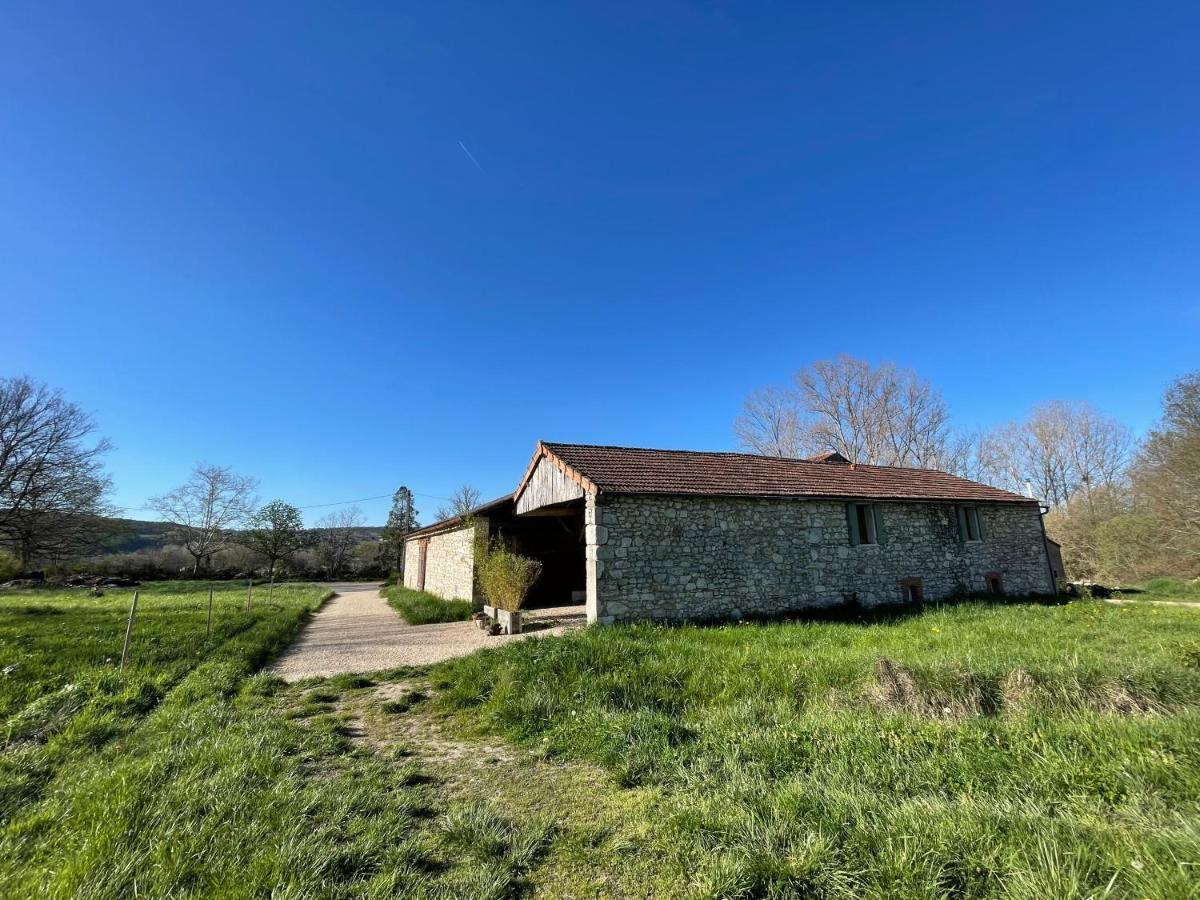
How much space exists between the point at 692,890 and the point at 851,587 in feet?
39.8

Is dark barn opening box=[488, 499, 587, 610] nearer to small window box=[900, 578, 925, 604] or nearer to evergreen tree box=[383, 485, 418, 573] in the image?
small window box=[900, 578, 925, 604]

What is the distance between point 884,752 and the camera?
158 inches

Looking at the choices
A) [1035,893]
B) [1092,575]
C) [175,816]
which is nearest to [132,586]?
[175,816]

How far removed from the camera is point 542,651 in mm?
7953

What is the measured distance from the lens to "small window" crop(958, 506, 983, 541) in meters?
15.6

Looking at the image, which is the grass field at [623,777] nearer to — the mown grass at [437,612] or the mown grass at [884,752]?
the mown grass at [884,752]

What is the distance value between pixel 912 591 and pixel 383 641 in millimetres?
13733

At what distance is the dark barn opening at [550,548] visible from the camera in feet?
52.5

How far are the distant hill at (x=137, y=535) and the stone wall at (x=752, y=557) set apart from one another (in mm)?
30229

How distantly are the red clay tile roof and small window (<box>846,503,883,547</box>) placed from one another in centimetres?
38

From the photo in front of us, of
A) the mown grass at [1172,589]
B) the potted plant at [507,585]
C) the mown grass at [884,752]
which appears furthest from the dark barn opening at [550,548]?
the mown grass at [1172,589]

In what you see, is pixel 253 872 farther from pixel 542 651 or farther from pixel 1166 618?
pixel 1166 618

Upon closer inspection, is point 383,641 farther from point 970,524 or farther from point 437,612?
point 970,524

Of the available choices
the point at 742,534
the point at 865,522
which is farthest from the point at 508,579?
the point at 865,522
